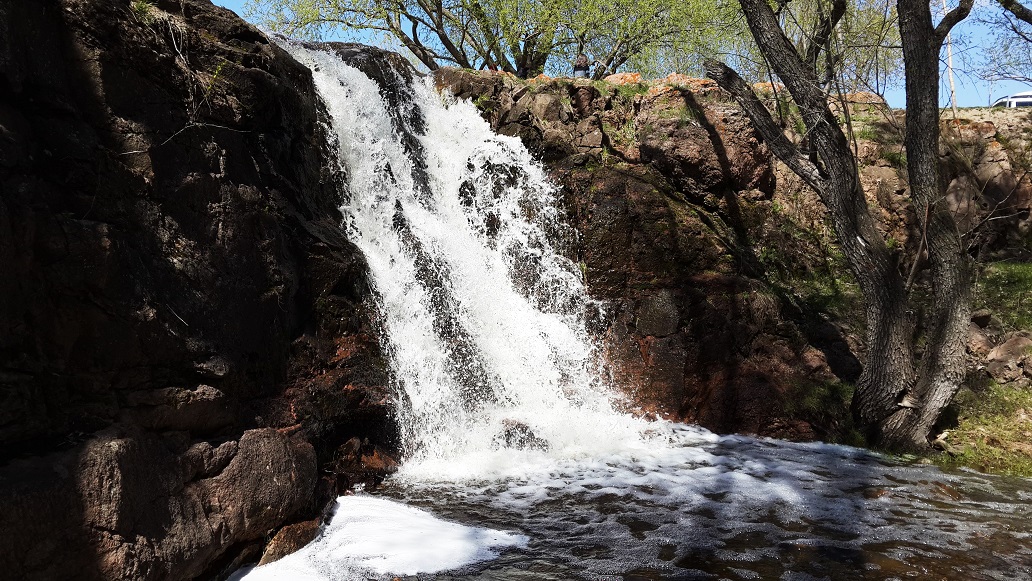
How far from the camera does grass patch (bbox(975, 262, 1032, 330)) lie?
28.4 ft

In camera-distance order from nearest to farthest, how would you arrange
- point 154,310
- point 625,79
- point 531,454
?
point 154,310 < point 531,454 < point 625,79

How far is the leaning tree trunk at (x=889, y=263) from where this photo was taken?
692 cm

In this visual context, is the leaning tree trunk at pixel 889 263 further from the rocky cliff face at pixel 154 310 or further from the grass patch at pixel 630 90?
the rocky cliff face at pixel 154 310

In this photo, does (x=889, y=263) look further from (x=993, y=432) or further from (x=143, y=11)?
(x=143, y=11)

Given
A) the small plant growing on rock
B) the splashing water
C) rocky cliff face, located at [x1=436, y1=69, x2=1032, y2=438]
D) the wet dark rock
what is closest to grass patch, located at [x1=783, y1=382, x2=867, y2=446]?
rocky cliff face, located at [x1=436, y1=69, x2=1032, y2=438]

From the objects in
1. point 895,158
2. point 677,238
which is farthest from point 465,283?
point 895,158

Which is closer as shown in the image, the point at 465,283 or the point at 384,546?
the point at 384,546

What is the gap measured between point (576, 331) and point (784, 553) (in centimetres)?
433

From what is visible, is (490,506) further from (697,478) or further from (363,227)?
(363,227)

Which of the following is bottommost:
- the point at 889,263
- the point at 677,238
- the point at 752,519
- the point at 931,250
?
the point at 752,519

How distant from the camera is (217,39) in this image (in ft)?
18.1

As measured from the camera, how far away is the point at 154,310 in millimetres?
4184

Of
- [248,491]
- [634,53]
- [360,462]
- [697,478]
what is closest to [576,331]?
[697,478]

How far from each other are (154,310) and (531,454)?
3.67 metres
